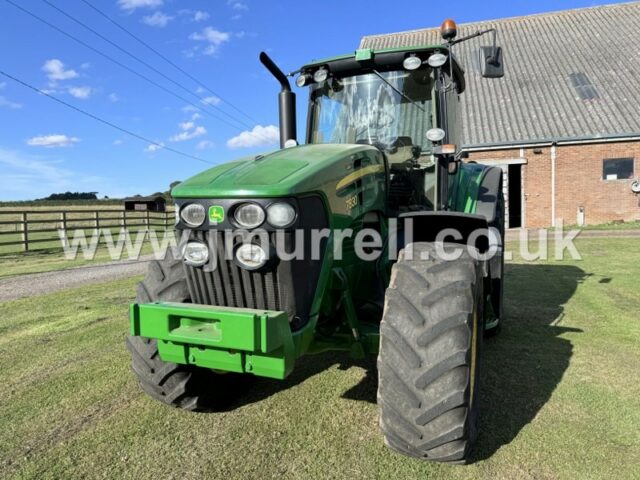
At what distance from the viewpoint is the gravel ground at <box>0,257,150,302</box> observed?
7.90 metres

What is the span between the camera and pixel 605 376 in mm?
3766

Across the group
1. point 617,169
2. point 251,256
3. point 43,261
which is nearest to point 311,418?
point 251,256

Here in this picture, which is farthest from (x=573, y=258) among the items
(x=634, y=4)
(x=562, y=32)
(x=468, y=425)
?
(x=634, y=4)

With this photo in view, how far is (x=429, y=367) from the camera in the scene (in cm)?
249

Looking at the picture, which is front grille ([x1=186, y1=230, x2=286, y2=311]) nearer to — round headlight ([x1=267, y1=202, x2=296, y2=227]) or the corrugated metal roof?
round headlight ([x1=267, y1=202, x2=296, y2=227])

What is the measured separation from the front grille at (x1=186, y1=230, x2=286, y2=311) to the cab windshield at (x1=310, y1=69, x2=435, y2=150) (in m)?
1.86

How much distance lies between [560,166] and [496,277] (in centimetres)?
1483

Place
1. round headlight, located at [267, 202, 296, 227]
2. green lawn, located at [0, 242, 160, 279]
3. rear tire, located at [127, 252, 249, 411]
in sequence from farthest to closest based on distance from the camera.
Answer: green lawn, located at [0, 242, 160, 279] → rear tire, located at [127, 252, 249, 411] → round headlight, located at [267, 202, 296, 227]

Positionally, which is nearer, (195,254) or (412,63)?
(195,254)

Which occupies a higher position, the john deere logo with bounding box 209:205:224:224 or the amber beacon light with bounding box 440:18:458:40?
the amber beacon light with bounding box 440:18:458:40

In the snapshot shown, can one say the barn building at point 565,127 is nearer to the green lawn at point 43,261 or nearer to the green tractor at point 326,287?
the green lawn at point 43,261

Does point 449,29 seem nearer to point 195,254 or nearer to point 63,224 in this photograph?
point 195,254

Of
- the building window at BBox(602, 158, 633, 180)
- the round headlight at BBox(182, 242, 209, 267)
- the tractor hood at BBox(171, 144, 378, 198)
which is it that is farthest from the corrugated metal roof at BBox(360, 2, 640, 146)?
the round headlight at BBox(182, 242, 209, 267)

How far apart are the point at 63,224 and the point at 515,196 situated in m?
16.1
